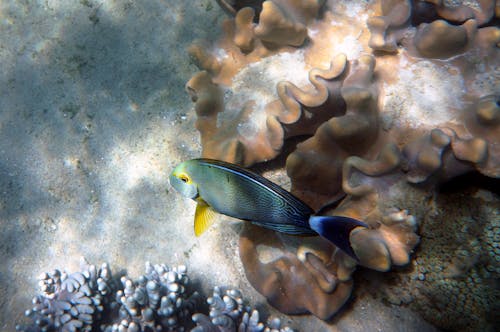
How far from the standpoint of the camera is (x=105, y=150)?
3742mm

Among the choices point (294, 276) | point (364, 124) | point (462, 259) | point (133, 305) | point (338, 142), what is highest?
point (364, 124)

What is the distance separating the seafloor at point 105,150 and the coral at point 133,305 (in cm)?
16

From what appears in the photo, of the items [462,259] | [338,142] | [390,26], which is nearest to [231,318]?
[338,142]

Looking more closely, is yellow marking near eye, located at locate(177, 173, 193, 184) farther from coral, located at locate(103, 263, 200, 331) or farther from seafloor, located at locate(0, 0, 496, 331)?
A: coral, located at locate(103, 263, 200, 331)

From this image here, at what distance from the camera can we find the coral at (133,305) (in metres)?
3.07

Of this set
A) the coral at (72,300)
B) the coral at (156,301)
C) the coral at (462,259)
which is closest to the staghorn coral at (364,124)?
the coral at (462,259)

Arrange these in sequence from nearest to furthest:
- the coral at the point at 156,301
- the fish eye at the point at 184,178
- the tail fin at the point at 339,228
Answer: the tail fin at the point at 339,228 < the fish eye at the point at 184,178 < the coral at the point at 156,301

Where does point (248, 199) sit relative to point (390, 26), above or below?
below

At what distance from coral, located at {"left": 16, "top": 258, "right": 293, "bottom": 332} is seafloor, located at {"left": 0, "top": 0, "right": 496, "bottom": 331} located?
156 millimetres

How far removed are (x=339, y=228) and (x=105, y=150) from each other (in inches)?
115

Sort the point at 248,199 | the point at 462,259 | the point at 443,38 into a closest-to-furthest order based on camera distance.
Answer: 1. the point at 248,199
2. the point at 462,259
3. the point at 443,38

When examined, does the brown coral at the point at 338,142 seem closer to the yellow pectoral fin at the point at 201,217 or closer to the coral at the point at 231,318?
the yellow pectoral fin at the point at 201,217

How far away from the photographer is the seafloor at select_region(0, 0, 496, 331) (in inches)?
133

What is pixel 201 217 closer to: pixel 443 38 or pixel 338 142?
pixel 338 142
